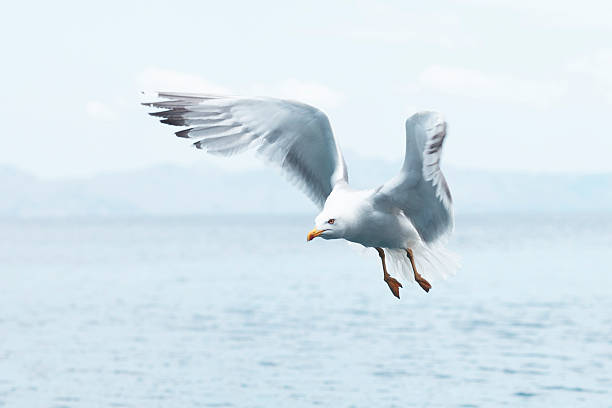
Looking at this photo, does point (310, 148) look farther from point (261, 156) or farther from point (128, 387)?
point (128, 387)

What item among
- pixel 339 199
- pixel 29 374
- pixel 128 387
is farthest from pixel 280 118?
pixel 29 374

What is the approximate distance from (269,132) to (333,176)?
2.53ft

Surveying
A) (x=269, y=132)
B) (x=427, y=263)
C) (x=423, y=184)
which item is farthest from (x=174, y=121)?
(x=427, y=263)

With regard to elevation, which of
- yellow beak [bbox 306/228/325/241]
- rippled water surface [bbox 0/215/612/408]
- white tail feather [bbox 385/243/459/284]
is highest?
yellow beak [bbox 306/228/325/241]

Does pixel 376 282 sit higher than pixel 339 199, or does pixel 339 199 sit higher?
pixel 339 199

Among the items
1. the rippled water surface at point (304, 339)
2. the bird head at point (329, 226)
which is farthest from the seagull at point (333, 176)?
the rippled water surface at point (304, 339)

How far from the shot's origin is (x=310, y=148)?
916 centimetres

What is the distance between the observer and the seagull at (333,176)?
7578 mm

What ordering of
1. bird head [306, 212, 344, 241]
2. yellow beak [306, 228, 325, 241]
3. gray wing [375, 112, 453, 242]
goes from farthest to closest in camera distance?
bird head [306, 212, 344, 241], yellow beak [306, 228, 325, 241], gray wing [375, 112, 453, 242]

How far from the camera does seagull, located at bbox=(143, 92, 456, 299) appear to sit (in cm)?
758

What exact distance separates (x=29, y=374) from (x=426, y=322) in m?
22.4

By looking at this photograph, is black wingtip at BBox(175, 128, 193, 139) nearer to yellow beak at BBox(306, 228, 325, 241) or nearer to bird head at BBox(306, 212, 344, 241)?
bird head at BBox(306, 212, 344, 241)

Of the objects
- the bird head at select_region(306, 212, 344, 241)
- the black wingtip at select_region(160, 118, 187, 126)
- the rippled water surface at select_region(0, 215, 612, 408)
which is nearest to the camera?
the bird head at select_region(306, 212, 344, 241)

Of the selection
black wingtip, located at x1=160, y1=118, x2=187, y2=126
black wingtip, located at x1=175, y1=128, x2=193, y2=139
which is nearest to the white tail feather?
black wingtip, located at x1=175, y1=128, x2=193, y2=139
